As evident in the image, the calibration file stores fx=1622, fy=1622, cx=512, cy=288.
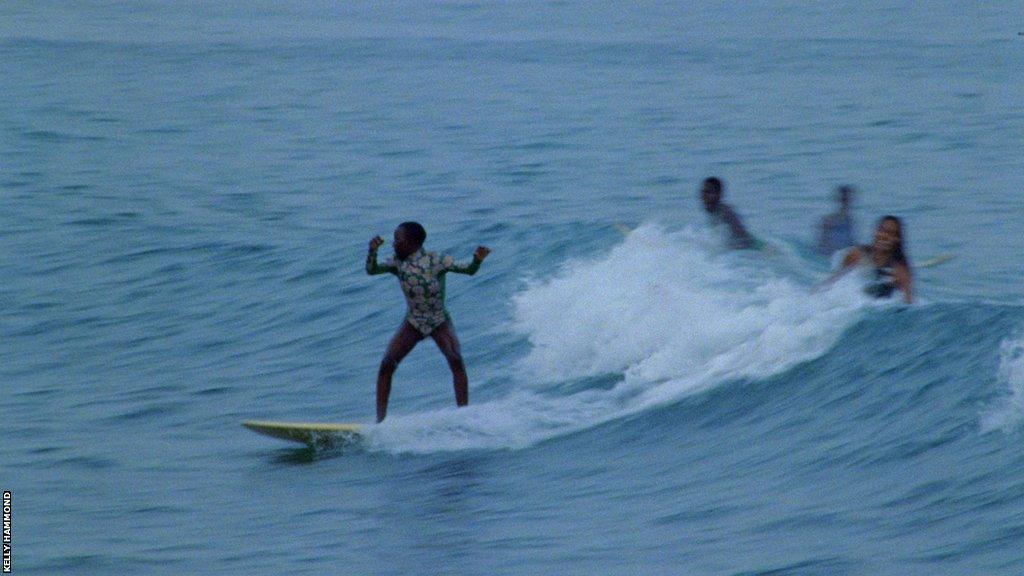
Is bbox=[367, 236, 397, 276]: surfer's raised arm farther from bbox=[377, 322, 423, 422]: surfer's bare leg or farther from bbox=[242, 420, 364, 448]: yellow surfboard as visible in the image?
bbox=[242, 420, 364, 448]: yellow surfboard

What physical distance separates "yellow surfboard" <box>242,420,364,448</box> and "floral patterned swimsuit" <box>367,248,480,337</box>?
80 centimetres

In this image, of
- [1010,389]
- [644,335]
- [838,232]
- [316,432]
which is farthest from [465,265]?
[838,232]

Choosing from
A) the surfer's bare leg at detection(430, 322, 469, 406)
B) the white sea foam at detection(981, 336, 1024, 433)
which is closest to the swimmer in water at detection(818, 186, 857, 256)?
the white sea foam at detection(981, 336, 1024, 433)

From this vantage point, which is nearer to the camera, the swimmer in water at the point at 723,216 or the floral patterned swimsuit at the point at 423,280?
the floral patterned swimsuit at the point at 423,280

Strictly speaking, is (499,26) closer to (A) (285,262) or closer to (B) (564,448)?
(A) (285,262)

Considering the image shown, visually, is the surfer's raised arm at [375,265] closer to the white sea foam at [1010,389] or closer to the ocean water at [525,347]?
the ocean water at [525,347]

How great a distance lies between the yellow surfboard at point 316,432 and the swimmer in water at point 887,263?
382 centimetres

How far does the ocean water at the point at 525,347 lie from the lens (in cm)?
823

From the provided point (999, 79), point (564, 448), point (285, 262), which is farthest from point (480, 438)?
point (999, 79)

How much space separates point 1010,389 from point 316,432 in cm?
427

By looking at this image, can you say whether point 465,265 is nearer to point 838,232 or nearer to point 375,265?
point 375,265

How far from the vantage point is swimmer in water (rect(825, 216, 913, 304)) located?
1121 centimetres

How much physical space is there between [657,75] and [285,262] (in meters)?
26.9

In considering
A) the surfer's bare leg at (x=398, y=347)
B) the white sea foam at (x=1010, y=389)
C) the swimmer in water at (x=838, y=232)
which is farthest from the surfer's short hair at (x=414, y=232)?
the swimmer in water at (x=838, y=232)
